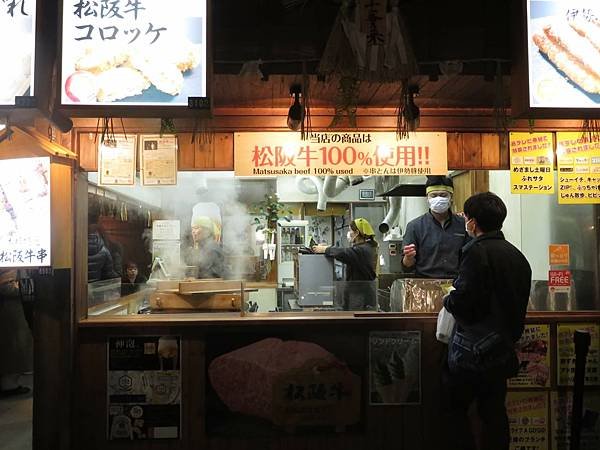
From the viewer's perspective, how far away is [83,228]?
423 cm

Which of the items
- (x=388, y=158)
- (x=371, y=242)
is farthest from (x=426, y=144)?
(x=371, y=242)

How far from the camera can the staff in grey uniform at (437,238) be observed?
4.79 m

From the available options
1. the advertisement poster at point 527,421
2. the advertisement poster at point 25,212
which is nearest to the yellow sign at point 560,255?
the advertisement poster at point 527,421

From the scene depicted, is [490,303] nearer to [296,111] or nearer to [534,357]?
[534,357]

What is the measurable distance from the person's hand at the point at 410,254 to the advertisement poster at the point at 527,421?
1465 millimetres

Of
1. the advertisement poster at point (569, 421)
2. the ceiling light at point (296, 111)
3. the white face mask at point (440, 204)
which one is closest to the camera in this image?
the ceiling light at point (296, 111)

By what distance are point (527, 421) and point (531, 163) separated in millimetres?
2233

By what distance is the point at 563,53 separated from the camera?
11.2 feet

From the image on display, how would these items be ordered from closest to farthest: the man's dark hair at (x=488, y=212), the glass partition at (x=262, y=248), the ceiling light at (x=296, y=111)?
1. the man's dark hair at (x=488, y=212)
2. the ceiling light at (x=296, y=111)
3. the glass partition at (x=262, y=248)

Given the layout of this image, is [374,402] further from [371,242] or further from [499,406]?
[371,242]

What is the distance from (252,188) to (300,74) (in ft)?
12.0

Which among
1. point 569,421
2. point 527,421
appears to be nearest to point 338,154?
point 527,421

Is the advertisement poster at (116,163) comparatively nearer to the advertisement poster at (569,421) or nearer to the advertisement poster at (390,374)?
the advertisement poster at (390,374)

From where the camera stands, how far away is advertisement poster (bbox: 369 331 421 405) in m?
4.22
